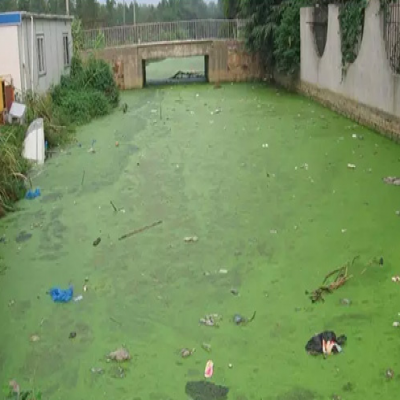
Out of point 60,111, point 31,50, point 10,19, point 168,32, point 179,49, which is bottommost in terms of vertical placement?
point 60,111

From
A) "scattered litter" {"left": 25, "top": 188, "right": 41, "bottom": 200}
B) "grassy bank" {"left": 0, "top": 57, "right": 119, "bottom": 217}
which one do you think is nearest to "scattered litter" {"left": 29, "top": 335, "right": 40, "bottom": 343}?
"grassy bank" {"left": 0, "top": 57, "right": 119, "bottom": 217}

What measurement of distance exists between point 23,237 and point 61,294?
1545 millimetres

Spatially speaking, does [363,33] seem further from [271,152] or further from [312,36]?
[312,36]

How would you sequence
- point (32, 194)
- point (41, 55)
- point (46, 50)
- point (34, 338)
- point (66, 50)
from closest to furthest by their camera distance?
point (34, 338)
point (32, 194)
point (41, 55)
point (46, 50)
point (66, 50)

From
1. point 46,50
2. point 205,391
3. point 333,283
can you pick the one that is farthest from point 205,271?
point 46,50

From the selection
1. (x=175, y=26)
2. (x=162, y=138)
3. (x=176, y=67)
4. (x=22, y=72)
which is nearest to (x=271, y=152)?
(x=162, y=138)

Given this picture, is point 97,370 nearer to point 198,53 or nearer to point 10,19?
point 10,19

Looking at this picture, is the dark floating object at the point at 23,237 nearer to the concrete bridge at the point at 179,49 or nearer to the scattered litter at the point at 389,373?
the scattered litter at the point at 389,373

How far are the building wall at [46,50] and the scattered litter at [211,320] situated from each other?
7.43 meters

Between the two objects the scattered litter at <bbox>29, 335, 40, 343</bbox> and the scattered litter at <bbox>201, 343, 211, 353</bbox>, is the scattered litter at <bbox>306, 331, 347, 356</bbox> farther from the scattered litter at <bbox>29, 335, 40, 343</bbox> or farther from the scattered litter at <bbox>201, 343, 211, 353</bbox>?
the scattered litter at <bbox>29, 335, 40, 343</bbox>

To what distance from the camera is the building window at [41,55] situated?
11.9m

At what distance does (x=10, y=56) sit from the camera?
1052 centimetres

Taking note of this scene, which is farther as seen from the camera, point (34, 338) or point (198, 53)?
point (198, 53)

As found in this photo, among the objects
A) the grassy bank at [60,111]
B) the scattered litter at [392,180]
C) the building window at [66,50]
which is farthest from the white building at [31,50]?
the scattered litter at [392,180]
